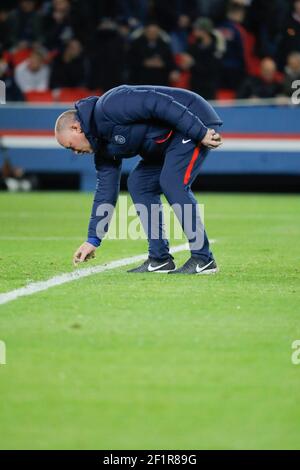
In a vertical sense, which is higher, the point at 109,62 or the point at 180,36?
the point at 180,36

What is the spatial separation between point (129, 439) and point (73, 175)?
15.9 metres

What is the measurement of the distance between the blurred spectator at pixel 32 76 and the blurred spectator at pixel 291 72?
4180 mm

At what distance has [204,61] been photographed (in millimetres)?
18922

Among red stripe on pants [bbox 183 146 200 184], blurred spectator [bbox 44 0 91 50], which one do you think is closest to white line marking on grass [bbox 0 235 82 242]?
red stripe on pants [bbox 183 146 200 184]

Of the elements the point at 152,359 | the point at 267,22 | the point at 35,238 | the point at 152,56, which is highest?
the point at 267,22

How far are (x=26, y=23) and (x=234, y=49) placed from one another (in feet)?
13.5

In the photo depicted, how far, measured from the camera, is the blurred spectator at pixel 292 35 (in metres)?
18.5

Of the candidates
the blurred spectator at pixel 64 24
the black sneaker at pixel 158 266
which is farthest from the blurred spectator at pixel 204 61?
the black sneaker at pixel 158 266

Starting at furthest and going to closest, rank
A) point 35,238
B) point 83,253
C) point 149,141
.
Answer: point 35,238
point 149,141
point 83,253

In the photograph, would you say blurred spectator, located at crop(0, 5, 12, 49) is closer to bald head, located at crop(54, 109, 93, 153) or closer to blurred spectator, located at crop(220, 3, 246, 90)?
blurred spectator, located at crop(220, 3, 246, 90)

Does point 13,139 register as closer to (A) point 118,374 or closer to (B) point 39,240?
(B) point 39,240

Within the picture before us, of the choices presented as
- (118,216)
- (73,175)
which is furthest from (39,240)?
(73,175)

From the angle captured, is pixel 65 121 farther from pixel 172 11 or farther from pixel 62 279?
pixel 172 11

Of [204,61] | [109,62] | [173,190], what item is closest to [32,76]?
[109,62]
